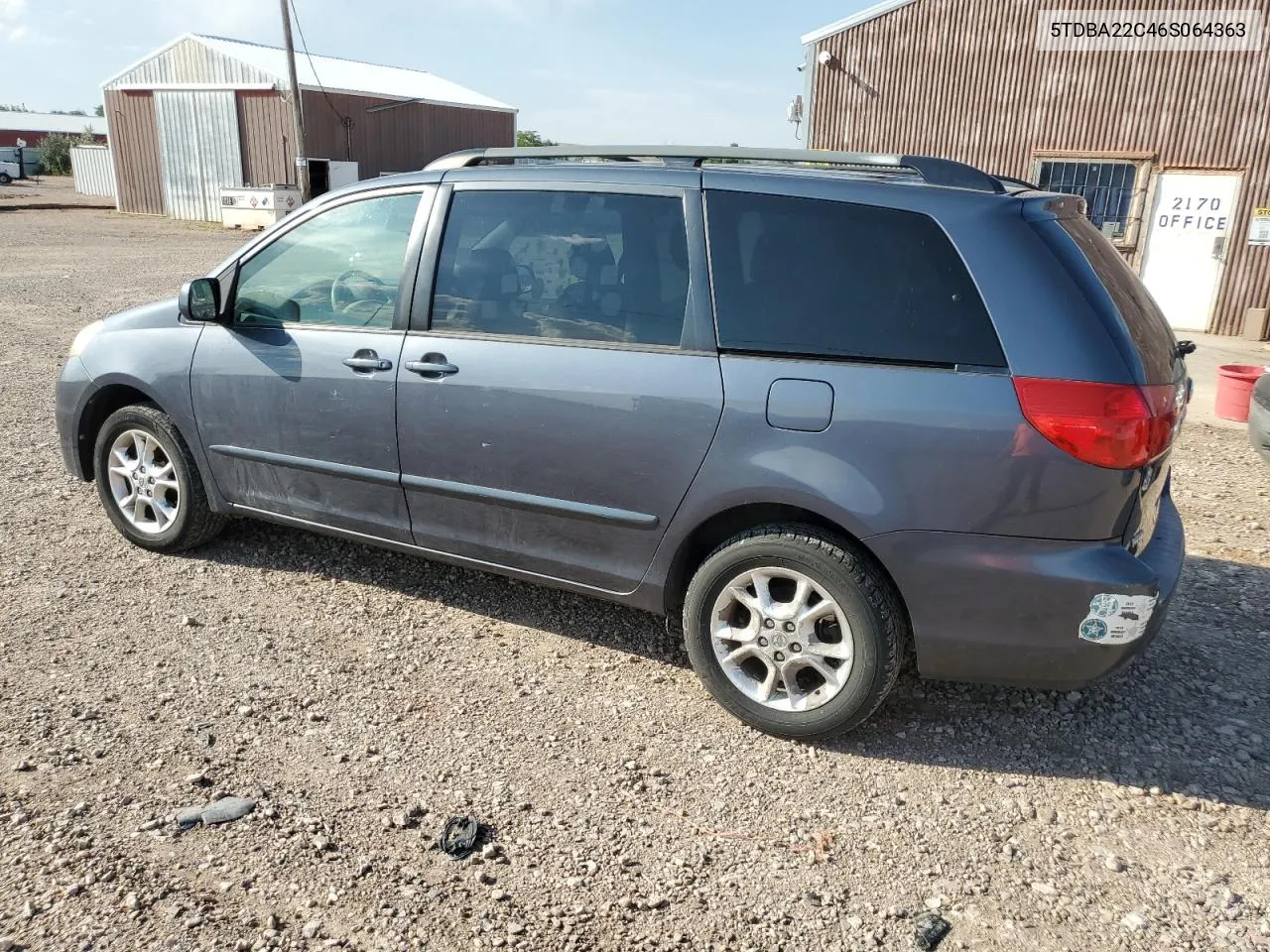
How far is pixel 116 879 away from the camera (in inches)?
103

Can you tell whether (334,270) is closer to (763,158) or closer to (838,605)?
(763,158)

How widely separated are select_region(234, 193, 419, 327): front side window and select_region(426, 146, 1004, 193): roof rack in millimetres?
350

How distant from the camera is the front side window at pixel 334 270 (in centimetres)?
402

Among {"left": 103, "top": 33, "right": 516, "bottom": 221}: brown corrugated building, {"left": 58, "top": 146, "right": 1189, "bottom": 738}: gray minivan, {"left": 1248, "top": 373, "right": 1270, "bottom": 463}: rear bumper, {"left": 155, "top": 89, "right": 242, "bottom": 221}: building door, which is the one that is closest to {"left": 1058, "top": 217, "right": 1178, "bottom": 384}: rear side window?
{"left": 58, "top": 146, "right": 1189, "bottom": 738}: gray minivan

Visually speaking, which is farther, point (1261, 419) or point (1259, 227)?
point (1259, 227)

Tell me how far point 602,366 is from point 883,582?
3.96 ft

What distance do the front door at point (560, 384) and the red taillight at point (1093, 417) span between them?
988mm

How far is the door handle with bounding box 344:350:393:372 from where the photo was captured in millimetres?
3893

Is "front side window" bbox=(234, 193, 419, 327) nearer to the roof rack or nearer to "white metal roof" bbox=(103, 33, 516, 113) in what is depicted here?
the roof rack

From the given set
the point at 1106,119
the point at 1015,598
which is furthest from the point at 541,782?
the point at 1106,119

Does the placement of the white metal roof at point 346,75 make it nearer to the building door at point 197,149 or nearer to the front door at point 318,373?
the building door at point 197,149

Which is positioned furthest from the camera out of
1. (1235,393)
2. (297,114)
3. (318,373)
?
(297,114)

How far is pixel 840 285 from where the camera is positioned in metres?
3.17

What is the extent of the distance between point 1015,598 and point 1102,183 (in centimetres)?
1338
